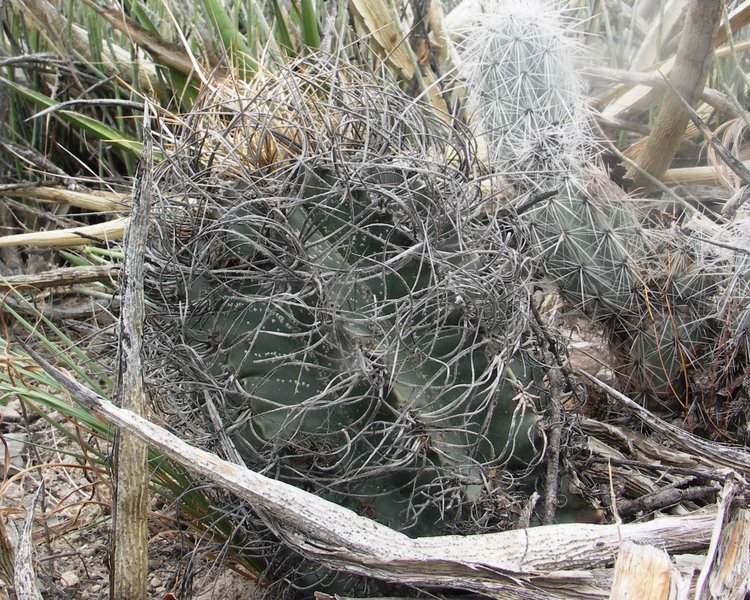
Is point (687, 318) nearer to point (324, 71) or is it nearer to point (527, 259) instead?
point (527, 259)

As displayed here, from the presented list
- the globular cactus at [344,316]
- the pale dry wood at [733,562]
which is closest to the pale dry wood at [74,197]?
the globular cactus at [344,316]

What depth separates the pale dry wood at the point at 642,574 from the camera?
81 centimetres

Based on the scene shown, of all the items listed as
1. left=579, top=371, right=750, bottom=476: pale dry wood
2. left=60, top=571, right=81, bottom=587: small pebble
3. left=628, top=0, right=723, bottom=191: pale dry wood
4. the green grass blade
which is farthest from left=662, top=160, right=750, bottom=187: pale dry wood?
left=60, top=571, right=81, bottom=587: small pebble

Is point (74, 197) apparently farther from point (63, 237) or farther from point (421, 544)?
point (421, 544)

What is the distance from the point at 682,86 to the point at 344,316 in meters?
0.87

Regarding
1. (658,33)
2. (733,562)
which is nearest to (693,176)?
(658,33)

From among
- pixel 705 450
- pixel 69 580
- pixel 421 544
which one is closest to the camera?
pixel 421 544

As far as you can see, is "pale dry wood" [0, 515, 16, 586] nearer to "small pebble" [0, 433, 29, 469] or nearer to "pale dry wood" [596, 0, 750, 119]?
"small pebble" [0, 433, 29, 469]

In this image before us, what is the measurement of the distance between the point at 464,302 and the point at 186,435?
44 cm

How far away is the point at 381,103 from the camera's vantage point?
3.93 feet

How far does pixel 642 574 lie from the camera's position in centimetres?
82

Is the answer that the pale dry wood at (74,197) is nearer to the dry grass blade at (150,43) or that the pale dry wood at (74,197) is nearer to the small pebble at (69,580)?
the dry grass blade at (150,43)

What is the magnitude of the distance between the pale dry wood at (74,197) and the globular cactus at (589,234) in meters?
0.87

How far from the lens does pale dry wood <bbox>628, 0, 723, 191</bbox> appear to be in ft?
4.65
